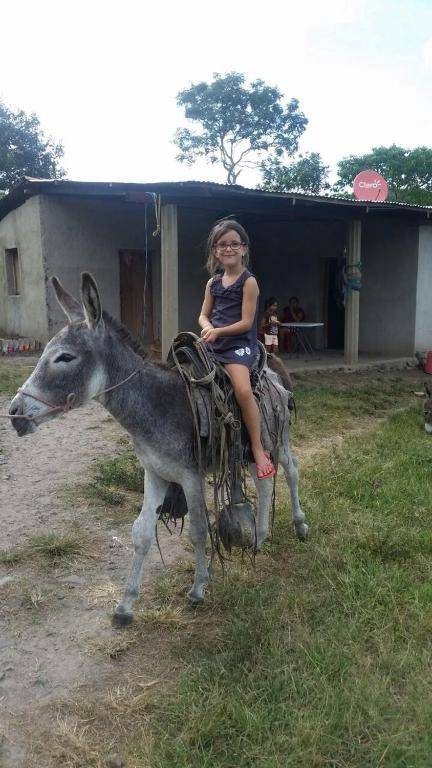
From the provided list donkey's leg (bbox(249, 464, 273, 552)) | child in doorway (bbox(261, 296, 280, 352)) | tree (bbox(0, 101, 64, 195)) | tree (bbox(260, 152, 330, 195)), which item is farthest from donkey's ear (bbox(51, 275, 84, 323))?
tree (bbox(260, 152, 330, 195))

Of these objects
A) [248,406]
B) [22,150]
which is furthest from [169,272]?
[22,150]

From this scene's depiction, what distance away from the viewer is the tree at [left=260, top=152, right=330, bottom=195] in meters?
32.8

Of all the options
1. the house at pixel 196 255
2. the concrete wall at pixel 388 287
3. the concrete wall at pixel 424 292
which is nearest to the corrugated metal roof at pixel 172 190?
the house at pixel 196 255

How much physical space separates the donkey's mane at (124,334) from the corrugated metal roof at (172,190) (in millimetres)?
6506

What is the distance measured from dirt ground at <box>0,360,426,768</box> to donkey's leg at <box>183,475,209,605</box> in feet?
1.30

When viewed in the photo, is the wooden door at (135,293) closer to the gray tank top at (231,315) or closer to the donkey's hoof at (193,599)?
the gray tank top at (231,315)

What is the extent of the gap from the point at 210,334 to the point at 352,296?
30.1ft

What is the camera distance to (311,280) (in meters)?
15.0

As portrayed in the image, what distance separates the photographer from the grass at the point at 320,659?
2305 mm

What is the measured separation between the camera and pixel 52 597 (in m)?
3.53

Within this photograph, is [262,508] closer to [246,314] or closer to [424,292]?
[246,314]

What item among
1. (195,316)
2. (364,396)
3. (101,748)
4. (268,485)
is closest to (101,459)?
(268,485)

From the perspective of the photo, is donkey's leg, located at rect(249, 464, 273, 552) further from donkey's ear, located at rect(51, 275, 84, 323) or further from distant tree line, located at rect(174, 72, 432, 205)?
distant tree line, located at rect(174, 72, 432, 205)

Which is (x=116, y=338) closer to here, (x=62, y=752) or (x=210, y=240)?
(x=210, y=240)
